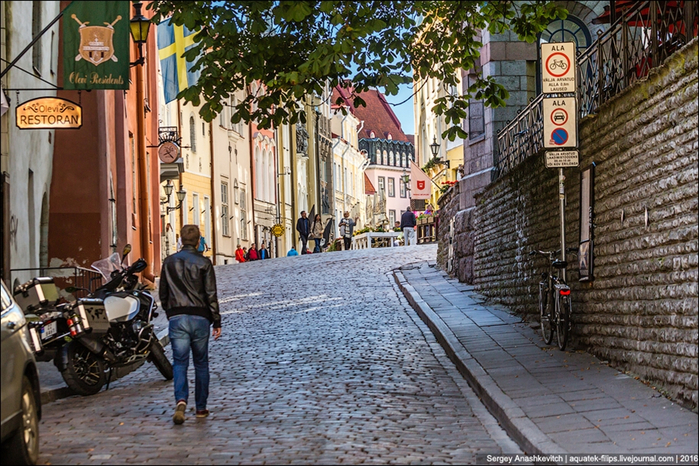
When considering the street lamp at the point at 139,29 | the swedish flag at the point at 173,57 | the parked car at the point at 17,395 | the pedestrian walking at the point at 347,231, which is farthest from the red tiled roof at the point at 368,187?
the parked car at the point at 17,395

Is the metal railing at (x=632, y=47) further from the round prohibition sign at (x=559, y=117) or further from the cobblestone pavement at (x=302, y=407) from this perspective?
the cobblestone pavement at (x=302, y=407)

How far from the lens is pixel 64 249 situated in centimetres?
2345

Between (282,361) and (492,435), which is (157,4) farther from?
(492,435)

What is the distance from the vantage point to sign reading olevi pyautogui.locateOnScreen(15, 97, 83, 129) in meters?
16.2

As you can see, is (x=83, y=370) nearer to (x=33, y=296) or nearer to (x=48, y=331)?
(x=48, y=331)

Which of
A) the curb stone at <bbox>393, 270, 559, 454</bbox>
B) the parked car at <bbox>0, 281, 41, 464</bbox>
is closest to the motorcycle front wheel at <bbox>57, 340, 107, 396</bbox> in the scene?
the parked car at <bbox>0, 281, 41, 464</bbox>

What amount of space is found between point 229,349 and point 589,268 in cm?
548

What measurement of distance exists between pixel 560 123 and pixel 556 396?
4.57 metres

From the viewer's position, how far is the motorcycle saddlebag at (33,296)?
1133 cm

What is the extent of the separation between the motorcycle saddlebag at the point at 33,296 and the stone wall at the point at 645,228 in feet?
19.7

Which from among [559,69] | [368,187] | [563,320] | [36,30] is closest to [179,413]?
[563,320]

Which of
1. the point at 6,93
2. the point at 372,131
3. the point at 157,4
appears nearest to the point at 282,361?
the point at 157,4

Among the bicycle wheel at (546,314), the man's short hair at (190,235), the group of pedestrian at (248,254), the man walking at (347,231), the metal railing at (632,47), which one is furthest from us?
the man walking at (347,231)

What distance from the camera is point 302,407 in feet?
33.8
